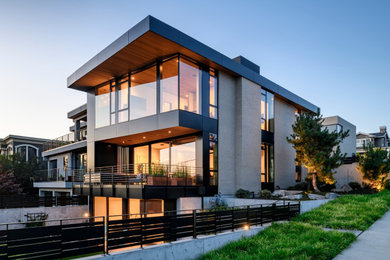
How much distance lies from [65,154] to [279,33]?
22.8 meters

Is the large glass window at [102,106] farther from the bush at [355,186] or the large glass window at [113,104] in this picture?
the bush at [355,186]

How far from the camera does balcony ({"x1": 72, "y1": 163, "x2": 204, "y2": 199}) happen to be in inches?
517

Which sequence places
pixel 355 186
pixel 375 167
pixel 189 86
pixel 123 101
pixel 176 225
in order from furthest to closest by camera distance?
1. pixel 355 186
2. pixel 375 167
3. pixel 123 101
4. pixel 189 86
5. pixel 176 225

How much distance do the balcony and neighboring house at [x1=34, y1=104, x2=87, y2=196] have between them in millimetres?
7757

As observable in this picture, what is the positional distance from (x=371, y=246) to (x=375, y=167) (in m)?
14.4

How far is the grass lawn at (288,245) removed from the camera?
7691 millimetres

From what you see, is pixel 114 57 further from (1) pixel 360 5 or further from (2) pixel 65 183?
(1) pixel 360 5

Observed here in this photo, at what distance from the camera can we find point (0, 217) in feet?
56.7

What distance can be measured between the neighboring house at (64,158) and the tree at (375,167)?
70.1ft

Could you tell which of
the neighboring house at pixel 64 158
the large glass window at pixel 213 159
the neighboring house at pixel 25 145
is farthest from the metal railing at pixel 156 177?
the neighboring house at pixel 25 145

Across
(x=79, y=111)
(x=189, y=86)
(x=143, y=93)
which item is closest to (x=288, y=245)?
(x=189, y=86)

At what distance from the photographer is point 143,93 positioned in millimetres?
16297

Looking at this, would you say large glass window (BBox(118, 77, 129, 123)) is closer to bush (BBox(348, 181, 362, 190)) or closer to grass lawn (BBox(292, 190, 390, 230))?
grass lawn (BBox(292, 190, 390, 230))

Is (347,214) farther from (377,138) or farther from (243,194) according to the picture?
(377,138)
